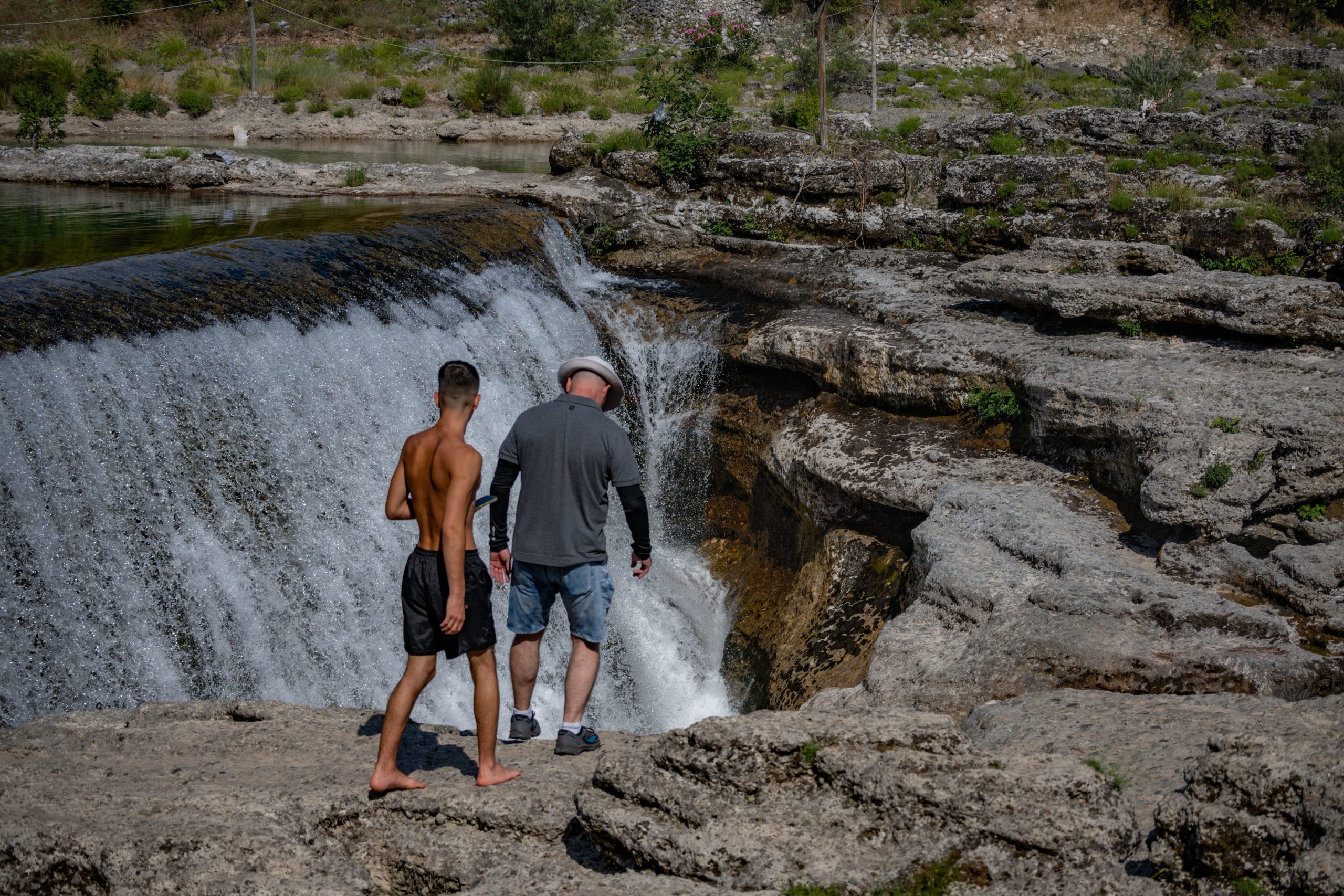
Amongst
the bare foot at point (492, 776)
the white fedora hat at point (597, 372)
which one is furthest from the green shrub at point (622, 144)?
the bare foot at point (492, 776)

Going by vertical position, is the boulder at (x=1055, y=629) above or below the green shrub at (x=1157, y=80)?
below

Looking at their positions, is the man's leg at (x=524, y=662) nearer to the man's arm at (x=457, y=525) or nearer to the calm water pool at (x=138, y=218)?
the man's arm at (x=457, y=525)

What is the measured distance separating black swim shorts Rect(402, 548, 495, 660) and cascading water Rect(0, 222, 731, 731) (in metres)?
3.31

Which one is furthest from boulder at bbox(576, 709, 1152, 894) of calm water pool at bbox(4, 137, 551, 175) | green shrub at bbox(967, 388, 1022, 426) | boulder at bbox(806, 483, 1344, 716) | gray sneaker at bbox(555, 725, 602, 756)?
calm water pool at bbox(4, 137, 551, 175)

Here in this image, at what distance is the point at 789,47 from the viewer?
103 ft

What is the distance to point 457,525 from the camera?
383 centimetres

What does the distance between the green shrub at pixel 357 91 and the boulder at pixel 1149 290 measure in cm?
2227

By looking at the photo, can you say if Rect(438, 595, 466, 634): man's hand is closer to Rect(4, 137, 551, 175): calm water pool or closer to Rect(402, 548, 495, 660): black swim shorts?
Rect(402, 548, 495, 660): black swim shorts

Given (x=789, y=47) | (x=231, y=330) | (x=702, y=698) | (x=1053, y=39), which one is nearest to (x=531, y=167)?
(x=231, y=330)

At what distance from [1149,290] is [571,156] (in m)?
8.76

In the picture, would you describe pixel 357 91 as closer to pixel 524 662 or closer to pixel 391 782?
pixel 524 662

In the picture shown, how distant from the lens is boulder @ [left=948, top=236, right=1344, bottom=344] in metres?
7.23

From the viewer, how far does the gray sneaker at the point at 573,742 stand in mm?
4383

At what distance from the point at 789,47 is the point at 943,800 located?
1249 inches
